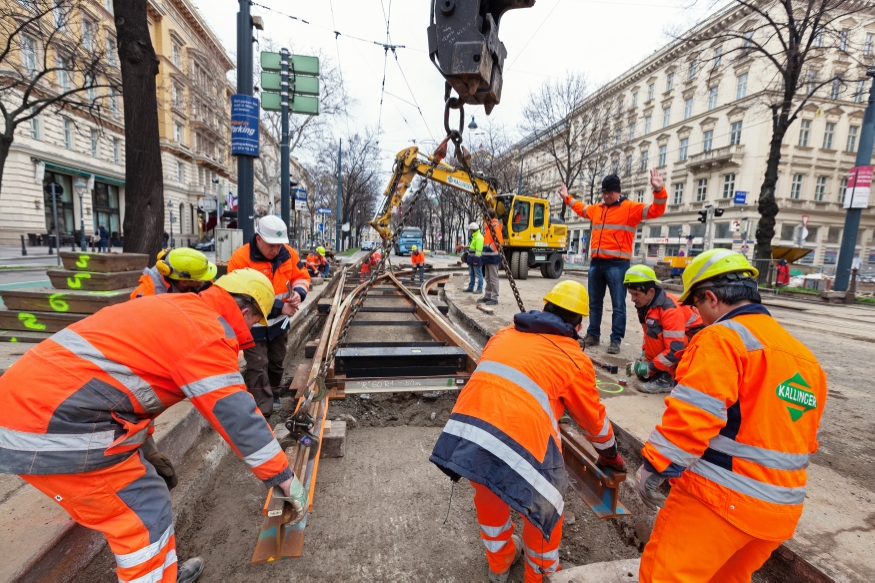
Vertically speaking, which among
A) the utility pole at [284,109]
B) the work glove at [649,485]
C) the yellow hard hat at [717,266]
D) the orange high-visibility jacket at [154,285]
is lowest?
the work glove at [649,485]

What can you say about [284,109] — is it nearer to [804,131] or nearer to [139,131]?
[139,131]

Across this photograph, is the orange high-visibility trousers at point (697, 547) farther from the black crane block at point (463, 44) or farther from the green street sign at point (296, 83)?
the green street sign at point (296, 83)

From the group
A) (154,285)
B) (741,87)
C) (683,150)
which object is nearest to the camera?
(154,285)

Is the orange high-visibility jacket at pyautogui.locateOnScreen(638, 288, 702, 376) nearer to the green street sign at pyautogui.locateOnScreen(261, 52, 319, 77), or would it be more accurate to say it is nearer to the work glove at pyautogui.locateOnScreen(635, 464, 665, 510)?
the work glove at pyautogui.locateOnScreen(635, 464, 665, 510)

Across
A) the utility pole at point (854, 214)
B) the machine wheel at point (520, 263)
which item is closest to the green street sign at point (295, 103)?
the machine wheel at point (520, 263)

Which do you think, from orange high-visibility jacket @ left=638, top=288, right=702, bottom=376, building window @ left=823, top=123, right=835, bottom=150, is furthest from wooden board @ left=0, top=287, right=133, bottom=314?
building window @ left=823, top=123, right=835, bottom=150

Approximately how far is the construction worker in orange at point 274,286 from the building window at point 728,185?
130 ft

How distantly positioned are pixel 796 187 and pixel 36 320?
4380cm

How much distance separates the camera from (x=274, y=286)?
386 centimetres

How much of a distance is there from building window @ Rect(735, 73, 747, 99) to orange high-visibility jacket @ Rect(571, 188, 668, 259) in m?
37.6

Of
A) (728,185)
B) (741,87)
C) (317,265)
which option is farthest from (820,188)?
(317,265)

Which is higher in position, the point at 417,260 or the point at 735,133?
the point at 735,133

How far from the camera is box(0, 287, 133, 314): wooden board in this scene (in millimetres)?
4430

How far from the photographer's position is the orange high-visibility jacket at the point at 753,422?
142 cm
